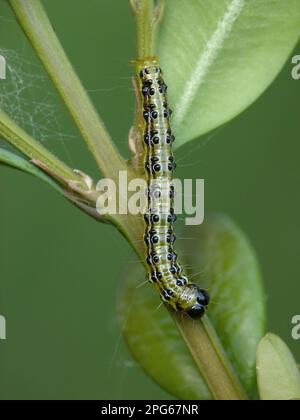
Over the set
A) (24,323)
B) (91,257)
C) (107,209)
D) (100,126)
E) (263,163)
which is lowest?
(107,209)

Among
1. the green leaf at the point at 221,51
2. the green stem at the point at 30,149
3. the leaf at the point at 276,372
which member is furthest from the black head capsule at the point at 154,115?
the leaf at the point at 276,372

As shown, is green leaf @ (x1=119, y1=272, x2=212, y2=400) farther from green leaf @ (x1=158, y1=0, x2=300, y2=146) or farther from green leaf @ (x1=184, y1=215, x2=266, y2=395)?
green leaf @ (x1=158, y1=0, x2=300, y2=146)

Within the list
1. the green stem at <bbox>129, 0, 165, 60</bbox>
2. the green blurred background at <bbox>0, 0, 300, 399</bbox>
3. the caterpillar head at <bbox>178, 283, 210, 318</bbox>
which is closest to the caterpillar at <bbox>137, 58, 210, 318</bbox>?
the caterpillar head at <bbox>178, 283, 210, 318</bbox>

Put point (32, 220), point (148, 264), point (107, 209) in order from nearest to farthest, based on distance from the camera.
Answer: point (107, 209) → point (148, 264) → point (32, 220)

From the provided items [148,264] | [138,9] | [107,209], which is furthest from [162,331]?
[138,9]

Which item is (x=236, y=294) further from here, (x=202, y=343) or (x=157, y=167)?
(x=157, y=167)

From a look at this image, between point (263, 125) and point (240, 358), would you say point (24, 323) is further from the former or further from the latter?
point (240, 358)
